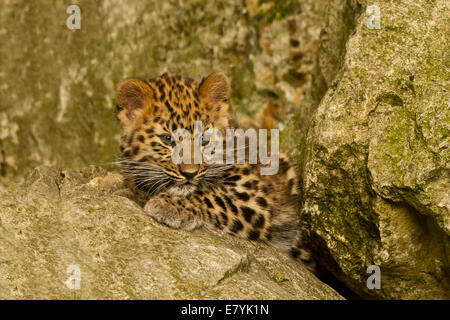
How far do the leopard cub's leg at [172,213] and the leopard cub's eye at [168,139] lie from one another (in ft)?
2.15

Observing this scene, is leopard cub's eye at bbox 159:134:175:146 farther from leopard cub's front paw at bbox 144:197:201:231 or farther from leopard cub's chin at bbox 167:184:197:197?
leopard cub's front paw at bbox 144:197:201:231

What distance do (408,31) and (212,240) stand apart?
275 centimetres

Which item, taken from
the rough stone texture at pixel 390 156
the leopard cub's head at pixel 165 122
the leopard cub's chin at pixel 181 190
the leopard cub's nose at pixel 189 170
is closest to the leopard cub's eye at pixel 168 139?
the leopard cub's head at pixel 165 122

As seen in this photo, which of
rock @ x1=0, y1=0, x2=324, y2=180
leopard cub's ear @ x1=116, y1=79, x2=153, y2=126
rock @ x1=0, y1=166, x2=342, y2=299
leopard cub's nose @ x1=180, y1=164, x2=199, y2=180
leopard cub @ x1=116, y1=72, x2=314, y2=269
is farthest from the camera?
rock @ x1=0, y1=0, x2=324, y2=180

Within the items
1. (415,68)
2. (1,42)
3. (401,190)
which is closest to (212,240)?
(401,190)

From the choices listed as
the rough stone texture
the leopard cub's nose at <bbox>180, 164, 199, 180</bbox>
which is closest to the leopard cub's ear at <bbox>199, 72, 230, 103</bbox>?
the leopard cub's nose at <bbox>180, 164, 199, 180</bbox>

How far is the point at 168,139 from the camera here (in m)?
6.53

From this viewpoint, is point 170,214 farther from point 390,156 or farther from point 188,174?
point 390,156

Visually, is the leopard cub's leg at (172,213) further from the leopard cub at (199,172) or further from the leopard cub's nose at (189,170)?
the leopard cub's nose at (189,170)

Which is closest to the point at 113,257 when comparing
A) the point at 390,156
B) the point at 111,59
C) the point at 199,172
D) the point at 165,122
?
the point at 199,172

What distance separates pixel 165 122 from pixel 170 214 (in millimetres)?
1170

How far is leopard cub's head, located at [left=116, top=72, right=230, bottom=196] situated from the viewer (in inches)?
255

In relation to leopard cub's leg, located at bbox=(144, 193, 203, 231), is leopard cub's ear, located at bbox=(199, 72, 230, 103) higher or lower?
higher

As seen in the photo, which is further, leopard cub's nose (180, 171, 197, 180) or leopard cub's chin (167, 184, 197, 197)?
leopard cub's chin (167, 184, 197, 197)
